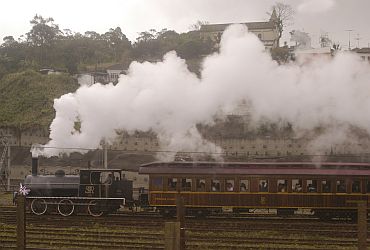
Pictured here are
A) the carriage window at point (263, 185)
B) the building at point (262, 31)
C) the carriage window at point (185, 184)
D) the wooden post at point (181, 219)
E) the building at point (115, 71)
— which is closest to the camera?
the wooden post at point (181, 219)

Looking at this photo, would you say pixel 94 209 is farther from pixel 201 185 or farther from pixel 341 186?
pixel 341 186

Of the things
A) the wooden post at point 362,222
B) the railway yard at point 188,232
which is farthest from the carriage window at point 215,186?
the wooden post at point 362,222

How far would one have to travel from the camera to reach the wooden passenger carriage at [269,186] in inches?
931

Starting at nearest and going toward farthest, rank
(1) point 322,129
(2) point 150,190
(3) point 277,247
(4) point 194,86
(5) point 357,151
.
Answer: (3) point 277,247 → (2) point 150,190 → (4) point 194,86 → (1) point 322,129 → (5) point 357,151

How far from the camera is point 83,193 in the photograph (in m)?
25.6

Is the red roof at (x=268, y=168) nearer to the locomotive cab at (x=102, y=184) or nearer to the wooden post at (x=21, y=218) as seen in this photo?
the locomotive cab at (x=102, y=184)

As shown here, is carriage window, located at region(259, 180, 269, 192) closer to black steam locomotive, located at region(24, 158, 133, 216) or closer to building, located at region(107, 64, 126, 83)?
black steam locomotive, located at region(24, 158, 133, 216)

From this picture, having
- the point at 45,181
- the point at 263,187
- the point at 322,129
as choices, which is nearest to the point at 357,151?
the point at 322,129

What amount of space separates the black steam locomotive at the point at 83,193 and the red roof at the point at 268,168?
2.35 metres

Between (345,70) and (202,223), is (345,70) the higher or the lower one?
the higher one

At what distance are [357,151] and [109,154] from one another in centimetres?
2843

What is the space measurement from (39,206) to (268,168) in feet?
39.5

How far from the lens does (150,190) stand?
24.5m

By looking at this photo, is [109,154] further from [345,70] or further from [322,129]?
[345,70]
